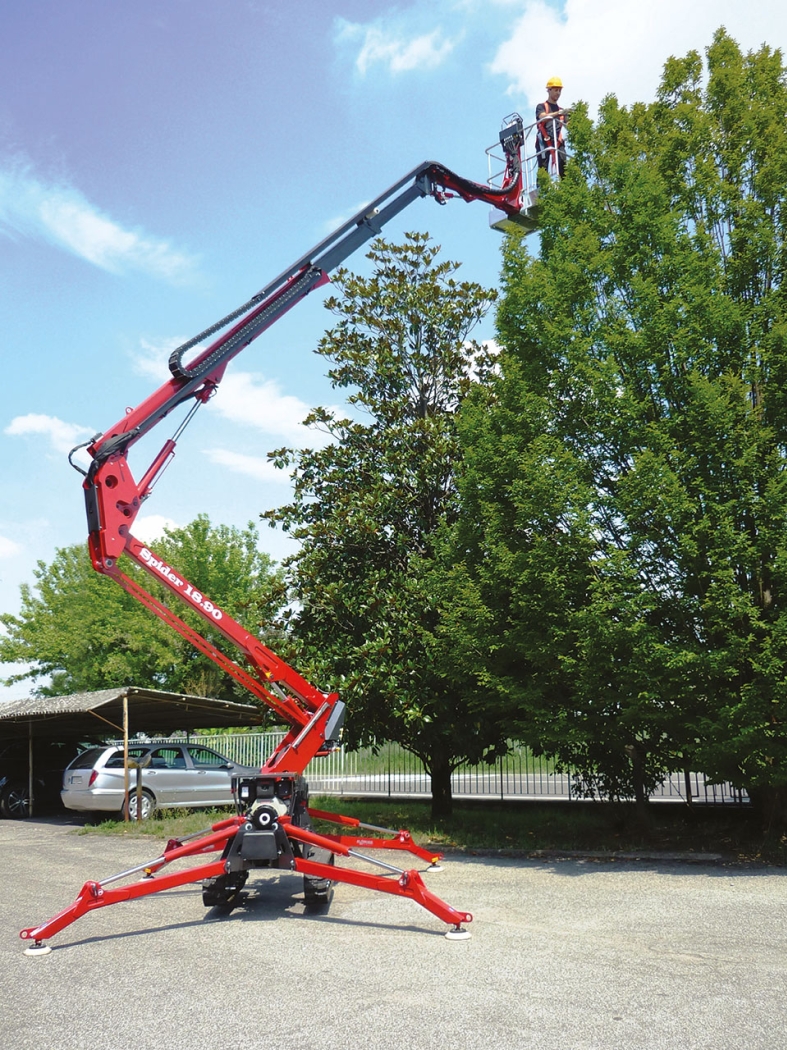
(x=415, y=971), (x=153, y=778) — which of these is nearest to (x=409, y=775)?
(x=153, y=778)

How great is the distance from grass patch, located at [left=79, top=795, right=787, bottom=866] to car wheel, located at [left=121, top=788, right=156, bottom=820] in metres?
0.20

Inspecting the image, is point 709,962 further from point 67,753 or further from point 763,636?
point 67,753

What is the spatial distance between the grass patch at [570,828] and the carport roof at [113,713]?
2209 millimetres

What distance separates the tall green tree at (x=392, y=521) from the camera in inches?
599

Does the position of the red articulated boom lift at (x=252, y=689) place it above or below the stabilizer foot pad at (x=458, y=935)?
above

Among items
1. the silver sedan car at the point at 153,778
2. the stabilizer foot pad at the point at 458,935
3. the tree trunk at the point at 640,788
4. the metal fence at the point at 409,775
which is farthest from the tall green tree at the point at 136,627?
the stabilizer foot pad at the point at 458,935

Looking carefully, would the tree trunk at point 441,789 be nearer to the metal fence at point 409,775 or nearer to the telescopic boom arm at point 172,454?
the metal fence at point 409,775

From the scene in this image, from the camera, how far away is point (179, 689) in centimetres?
3841

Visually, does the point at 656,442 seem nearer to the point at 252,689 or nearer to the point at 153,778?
the point at 252,689

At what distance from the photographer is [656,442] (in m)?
11.6

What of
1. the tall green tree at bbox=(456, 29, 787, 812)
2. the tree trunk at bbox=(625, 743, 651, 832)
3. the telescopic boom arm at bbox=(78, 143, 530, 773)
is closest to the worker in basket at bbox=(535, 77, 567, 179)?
the tall green tree at bbox=(456, 29, 787, 812)

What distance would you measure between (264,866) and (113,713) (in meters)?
12.4

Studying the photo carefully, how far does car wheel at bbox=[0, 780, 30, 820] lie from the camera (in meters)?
20.8

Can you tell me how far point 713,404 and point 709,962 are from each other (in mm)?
6730
